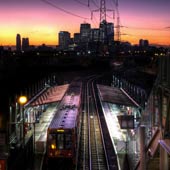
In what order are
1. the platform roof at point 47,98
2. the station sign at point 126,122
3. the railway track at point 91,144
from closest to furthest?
the station sign at point 126,122 < the railway track at point 91,144 < the platform roof at point 47,98

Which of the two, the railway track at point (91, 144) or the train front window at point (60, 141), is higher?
the train front window at point (60, 141)

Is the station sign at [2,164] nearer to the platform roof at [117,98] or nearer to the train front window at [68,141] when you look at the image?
the train front window at [68,141]

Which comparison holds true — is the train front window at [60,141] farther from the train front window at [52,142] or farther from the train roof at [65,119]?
the train roof at [65,119]

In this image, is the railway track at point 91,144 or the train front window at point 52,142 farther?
the railway track at point 91,144

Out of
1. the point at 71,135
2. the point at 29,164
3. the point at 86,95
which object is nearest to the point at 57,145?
the point at 71,135

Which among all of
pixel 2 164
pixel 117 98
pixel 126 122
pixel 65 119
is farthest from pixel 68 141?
pixel 117 98

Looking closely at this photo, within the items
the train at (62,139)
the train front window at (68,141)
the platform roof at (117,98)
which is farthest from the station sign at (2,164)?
→ the platform roof at (117,98)

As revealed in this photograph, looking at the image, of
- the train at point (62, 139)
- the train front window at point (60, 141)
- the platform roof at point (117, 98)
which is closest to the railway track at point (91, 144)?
the train at point (62, 139)

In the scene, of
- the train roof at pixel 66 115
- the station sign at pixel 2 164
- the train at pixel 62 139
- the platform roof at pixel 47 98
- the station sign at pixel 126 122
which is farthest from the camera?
the platform roof at pixel 47 98

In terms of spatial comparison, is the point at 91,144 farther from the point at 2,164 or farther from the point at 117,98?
the point at 2,164

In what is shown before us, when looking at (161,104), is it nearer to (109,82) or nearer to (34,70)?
(34,70)

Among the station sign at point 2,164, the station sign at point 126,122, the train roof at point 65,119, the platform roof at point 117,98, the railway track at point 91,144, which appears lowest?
the railway track at point 91,144

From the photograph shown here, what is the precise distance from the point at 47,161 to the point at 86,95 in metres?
25.1

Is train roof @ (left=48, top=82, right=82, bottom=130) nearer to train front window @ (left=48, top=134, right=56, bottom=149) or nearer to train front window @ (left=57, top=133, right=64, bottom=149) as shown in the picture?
train front window @ (left=57, top=133, right=64, bottom=149)
